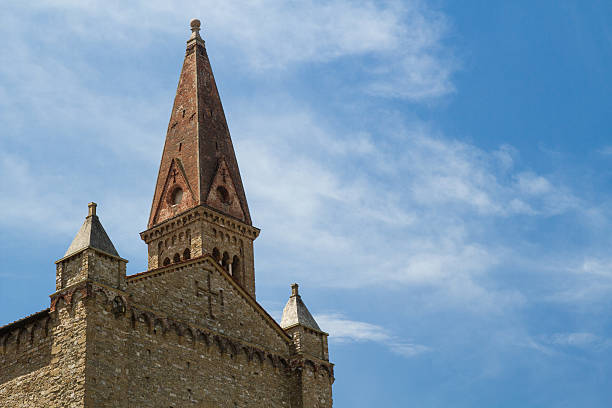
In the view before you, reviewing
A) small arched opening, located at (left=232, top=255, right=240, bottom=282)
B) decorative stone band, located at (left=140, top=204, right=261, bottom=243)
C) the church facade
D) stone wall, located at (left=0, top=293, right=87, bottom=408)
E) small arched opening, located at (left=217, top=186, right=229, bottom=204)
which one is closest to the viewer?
stone wall, located at (left=0, top=293, right=87, bottom=408)

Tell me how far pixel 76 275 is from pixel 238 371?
6363mm

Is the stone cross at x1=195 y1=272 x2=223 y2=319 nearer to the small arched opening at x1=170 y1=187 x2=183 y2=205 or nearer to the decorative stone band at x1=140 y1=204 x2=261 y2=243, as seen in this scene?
the decorative stone band at x1=140 y1=204 x2=261 y2=243

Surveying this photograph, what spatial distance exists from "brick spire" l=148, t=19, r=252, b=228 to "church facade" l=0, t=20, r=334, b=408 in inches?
100

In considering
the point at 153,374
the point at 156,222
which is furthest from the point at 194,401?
the point at 156,222

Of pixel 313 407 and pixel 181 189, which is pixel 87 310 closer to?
pixel 313 407

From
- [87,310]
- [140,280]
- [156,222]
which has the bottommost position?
[87,310]

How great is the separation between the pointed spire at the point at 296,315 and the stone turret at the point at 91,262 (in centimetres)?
769

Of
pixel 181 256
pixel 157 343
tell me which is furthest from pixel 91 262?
pixel 181 256

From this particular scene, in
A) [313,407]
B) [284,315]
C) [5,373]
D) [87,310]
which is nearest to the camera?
[87,310]

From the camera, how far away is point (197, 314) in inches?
975

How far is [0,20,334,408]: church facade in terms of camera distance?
20.7 metres

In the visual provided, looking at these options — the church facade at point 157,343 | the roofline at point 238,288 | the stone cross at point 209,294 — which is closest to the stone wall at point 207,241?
the church facade at point 157,343

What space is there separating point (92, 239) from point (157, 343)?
3505 mm

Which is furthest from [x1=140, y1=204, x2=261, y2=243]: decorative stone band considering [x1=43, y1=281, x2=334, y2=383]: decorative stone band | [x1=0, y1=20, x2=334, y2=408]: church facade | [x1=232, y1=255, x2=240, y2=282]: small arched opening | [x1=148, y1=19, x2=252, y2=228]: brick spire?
[x1=43, y1=281, x2=334, y2=383]: decorative stone band
